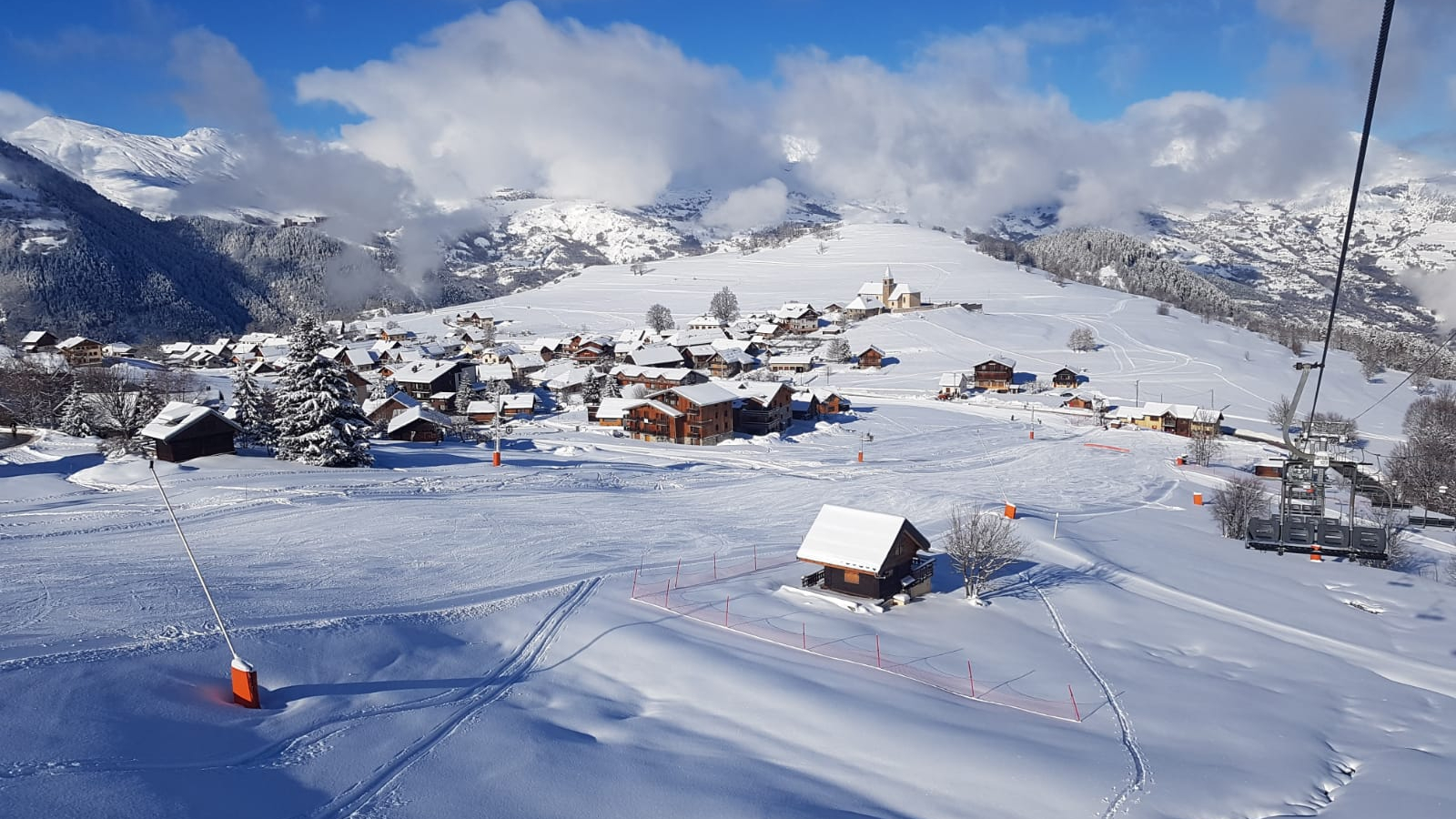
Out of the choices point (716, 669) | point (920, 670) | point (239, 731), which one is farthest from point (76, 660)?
point (920, 670)

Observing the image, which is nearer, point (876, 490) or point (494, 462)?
point (876, 490)

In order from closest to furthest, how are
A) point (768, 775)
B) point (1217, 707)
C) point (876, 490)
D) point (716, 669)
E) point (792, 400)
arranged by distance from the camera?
point (768, 775) < point (716, 669) < point (1217, 707) < point (876, 490) < point (792, 400)

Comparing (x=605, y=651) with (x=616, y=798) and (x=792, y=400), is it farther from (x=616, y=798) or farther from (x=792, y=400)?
(x=792, y=400)

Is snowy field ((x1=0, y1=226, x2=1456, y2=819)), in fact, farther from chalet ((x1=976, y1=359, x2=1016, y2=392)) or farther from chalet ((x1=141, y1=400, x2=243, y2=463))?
chalet ((x1=976, y1=359, x2=1016, y2=392))

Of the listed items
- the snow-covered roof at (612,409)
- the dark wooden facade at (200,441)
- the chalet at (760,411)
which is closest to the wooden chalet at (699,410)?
the chalet at (760,411)

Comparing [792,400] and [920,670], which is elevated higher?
[792,400]

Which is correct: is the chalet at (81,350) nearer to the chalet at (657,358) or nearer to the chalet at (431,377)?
the chalet at (431,377)
